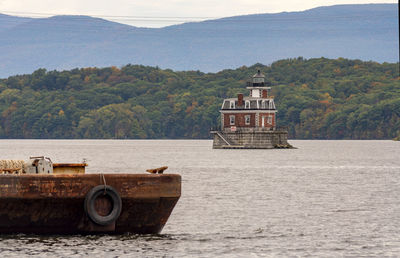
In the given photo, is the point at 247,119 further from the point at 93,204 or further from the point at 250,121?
the point at 93,204

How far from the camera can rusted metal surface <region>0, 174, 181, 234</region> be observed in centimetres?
2511

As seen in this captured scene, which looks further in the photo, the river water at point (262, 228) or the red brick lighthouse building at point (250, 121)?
the red brick lighthouse building at point (250, 121)

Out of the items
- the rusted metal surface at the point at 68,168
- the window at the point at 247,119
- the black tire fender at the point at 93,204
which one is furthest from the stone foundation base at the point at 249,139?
the black tire fender at the point at 93,204

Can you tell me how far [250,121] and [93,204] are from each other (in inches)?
4529

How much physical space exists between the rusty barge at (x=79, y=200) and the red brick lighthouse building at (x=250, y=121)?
11269 centimetres

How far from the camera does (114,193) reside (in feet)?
84.1

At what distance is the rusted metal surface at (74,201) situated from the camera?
25.1 m

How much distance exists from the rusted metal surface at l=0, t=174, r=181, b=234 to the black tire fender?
0.52 ft

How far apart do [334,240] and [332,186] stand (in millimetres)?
29763

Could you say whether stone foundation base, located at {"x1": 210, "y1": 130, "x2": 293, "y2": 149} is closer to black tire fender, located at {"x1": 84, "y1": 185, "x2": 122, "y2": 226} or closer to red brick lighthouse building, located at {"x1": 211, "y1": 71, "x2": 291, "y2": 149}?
red brick lighthouse building, located at {"x1": 211, "y1": 71, "x2": 291, "y2": 149}

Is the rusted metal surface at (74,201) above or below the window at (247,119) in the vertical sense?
below

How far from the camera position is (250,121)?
13988cm

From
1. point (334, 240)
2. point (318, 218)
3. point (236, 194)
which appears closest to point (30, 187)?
point (334, 240)

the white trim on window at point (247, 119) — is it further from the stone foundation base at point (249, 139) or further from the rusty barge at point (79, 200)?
the rusty barge at point (79, 200)
